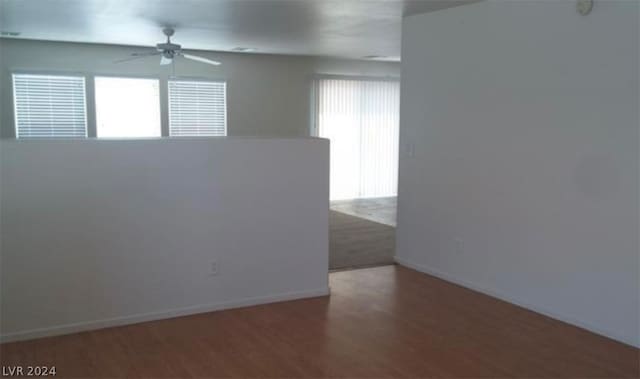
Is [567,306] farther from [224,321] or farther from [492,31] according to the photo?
[224,321]

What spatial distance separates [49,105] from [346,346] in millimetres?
5842

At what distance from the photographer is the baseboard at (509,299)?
3.37 meters

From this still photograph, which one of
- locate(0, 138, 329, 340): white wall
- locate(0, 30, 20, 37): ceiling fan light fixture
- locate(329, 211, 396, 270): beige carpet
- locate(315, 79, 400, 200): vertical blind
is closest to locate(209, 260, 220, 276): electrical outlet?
locate(0, 138, 329, 340): white wall

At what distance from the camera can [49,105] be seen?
23.6 ft

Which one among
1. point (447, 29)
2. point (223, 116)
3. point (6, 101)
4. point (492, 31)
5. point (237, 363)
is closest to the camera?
point (237, 363)

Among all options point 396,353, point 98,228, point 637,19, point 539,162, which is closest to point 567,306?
point 539,162

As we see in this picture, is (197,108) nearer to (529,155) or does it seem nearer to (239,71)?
(239,71)

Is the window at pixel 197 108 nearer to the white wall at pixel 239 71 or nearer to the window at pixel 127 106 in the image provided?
the white wall at pixel 239 71

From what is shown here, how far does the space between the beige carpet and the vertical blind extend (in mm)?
2156

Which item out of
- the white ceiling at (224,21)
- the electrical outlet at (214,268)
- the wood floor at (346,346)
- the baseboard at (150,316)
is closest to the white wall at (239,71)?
the white ceiling at (224,21)

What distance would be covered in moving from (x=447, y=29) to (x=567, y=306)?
2.37 metres

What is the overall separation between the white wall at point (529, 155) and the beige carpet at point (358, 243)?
44 cm

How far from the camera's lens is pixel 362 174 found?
9539 millimetres

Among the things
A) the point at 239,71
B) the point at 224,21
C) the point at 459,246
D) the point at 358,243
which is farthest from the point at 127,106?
the point at 459,246
